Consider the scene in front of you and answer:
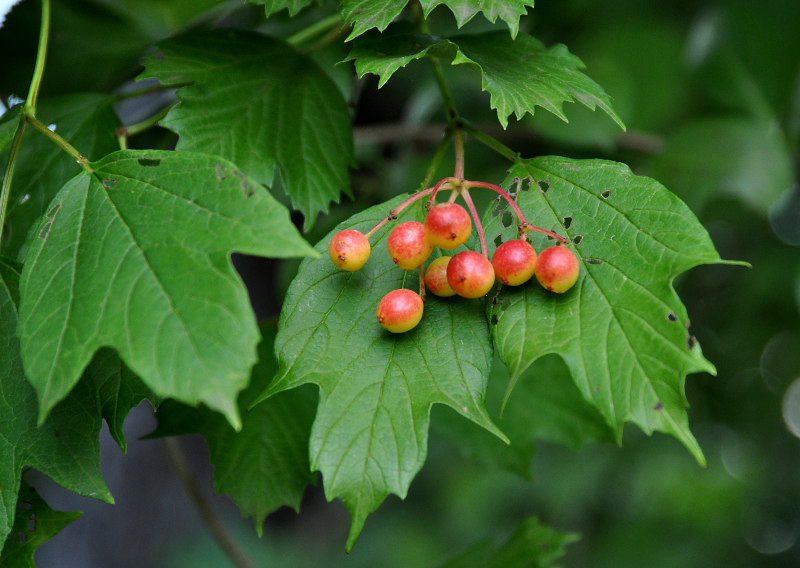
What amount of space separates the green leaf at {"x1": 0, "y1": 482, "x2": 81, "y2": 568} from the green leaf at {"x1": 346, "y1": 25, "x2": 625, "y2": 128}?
2.12 ft

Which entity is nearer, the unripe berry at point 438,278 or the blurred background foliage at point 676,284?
the unripe berry at point 438,278

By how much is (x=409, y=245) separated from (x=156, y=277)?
0.26 m

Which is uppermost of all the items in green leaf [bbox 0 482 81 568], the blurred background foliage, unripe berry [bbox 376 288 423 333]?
unripe berry [bbox 376 288 423 333]

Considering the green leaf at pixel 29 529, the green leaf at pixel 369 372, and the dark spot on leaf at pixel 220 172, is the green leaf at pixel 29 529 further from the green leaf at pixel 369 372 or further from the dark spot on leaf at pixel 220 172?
the dark spot on leaf at pixel 220 172

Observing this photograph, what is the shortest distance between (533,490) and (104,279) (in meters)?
2.60

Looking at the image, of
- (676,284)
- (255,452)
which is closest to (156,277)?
(255,452)

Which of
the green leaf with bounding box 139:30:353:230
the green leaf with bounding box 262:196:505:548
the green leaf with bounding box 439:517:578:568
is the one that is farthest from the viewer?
the green leaf with bounding box 439:517:578:568

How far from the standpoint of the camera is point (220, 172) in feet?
2.15

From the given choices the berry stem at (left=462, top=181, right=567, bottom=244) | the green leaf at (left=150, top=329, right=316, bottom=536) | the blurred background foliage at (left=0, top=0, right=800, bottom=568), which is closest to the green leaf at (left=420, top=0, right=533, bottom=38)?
the berry stem at (left=462, top=181, right=567, bottom=244)

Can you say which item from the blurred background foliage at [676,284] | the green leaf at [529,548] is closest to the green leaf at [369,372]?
the blurred background foliage at [676,284]

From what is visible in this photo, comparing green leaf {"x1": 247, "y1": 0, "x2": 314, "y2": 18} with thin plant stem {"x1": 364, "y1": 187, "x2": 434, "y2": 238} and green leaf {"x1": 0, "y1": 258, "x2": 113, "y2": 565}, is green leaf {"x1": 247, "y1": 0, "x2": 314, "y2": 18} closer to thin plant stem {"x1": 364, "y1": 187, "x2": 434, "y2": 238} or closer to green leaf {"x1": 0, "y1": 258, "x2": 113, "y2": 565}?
thin plant stem {"x1": 364, "y1": 187, "x2": 434, "y2": 238}

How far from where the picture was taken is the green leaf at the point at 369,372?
0.68 meters

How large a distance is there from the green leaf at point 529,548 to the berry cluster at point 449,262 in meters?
0.71

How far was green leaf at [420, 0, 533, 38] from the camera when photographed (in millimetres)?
730
